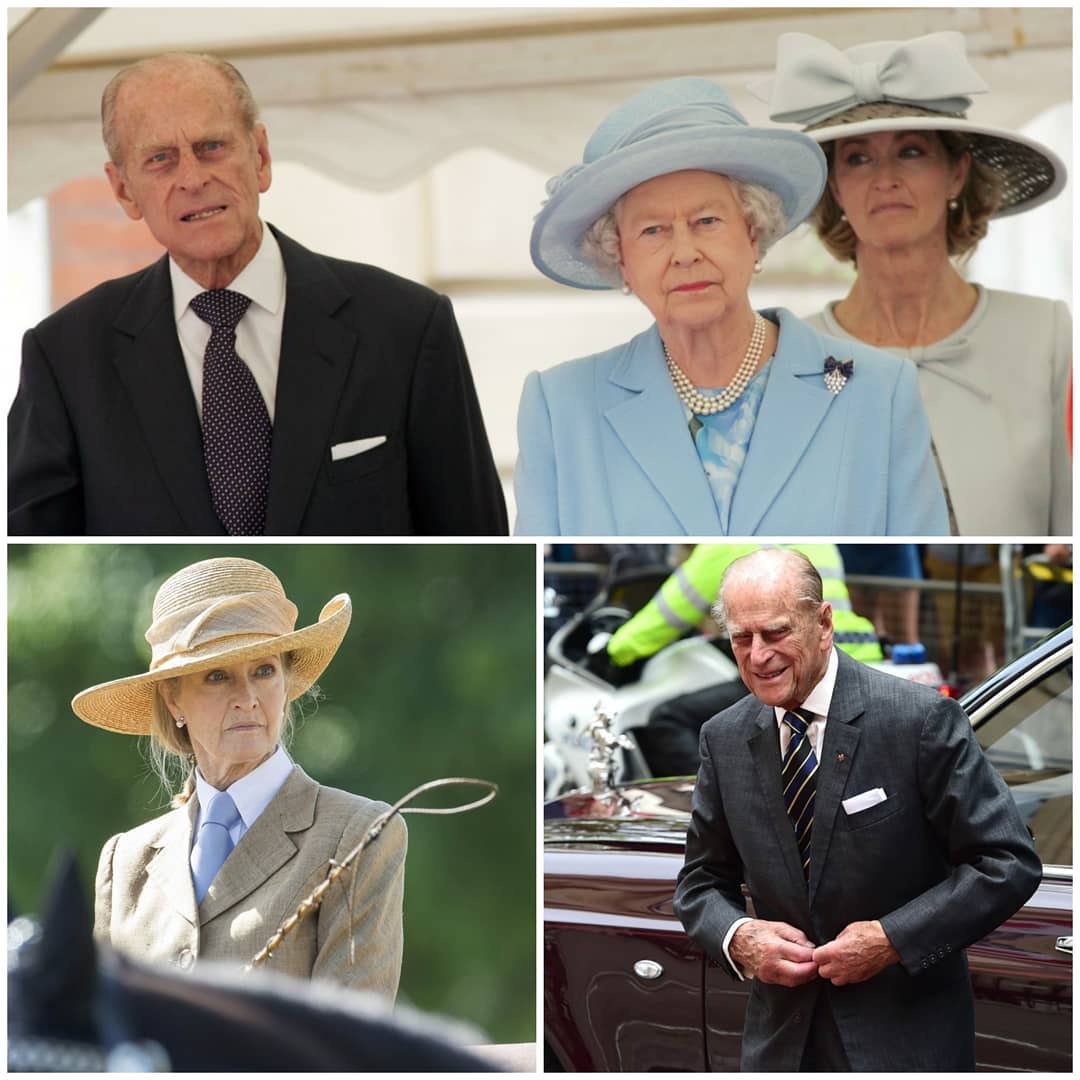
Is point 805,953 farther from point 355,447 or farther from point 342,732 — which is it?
point 355,447

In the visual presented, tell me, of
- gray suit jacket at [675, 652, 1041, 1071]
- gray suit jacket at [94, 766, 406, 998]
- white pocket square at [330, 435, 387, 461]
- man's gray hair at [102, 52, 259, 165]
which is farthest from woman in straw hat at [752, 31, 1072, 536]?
gray suit jacket at [94, 766, 406, 998]

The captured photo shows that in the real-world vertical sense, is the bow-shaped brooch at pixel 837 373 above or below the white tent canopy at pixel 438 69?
below

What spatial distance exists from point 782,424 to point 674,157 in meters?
0.49

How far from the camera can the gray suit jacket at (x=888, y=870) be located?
2416mm

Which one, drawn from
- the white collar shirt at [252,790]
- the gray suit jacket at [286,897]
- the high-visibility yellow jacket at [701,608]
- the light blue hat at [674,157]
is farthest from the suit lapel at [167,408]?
the high-visibility yellow jacket at [701,608]

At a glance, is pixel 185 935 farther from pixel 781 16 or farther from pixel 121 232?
pixel 781 16

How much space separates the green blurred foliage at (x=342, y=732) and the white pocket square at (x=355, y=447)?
17 cm

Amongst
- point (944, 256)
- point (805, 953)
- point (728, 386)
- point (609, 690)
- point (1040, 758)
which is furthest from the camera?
point (609, 690)

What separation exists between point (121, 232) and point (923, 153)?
163cm

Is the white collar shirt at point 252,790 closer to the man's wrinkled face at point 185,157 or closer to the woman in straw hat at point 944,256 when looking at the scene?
the man's wrinkled face at point 185,157

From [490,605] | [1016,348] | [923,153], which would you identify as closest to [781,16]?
[923,153]

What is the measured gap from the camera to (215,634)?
2.70m

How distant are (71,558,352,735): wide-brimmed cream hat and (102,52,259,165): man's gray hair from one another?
0.75 metres

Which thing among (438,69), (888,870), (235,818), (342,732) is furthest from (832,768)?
(438,69)
